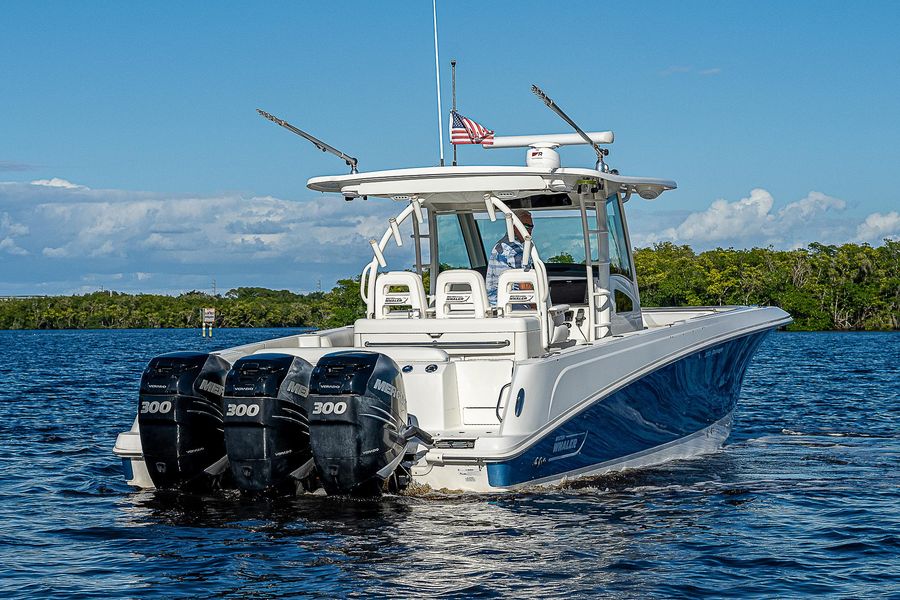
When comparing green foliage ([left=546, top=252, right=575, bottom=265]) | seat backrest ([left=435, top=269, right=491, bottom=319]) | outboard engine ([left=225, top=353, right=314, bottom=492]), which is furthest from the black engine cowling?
green foliage ([left=546, top=252, right=575, bottom=265])

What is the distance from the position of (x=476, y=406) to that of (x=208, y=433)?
210cm

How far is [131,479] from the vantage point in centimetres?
913

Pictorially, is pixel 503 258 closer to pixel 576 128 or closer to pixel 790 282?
pixel 576 128

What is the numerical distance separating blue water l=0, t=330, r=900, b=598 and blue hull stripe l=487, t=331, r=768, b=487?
245 mm

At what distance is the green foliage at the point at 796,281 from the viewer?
83.2 meters

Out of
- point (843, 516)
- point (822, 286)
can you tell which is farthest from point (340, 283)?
point (843, 516)

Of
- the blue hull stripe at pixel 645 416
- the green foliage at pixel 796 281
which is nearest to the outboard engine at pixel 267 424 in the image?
the blue hull stripe at pixel 645 416

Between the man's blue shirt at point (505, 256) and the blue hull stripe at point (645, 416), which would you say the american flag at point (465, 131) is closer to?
the man's blue shirt at point (505, 256)

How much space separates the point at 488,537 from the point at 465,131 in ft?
17.6

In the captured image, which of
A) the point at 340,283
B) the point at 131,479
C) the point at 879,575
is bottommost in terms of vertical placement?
the point at 879,575

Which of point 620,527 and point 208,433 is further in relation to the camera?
point 208,433

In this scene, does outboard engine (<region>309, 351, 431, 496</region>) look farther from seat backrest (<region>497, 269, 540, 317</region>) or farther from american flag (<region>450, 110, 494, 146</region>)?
american flag (<region>450, 110, 494, 146</region>)

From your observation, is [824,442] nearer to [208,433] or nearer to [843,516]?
[843,516]

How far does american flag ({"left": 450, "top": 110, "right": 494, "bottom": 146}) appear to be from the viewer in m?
11.7
